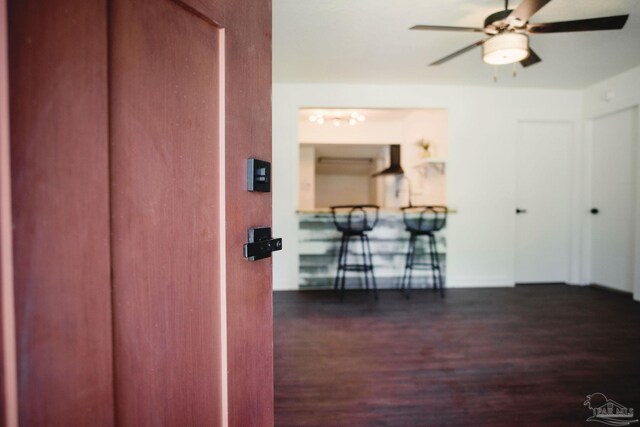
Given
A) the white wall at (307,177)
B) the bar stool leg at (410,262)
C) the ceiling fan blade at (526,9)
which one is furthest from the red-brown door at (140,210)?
the white wall at (307,177)

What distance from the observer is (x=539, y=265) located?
454 cm

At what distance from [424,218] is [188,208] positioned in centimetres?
388

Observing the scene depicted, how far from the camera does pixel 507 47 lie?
2.36m

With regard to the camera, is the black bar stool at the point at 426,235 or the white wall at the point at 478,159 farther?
the white wall at the point at 478,159

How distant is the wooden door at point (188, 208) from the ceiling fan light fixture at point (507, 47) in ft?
7.23

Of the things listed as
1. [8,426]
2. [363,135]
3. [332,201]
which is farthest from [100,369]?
[332,201]

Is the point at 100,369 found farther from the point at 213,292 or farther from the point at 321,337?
the point at 321,337

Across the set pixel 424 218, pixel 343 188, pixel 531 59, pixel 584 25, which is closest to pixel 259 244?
pixel 584 25

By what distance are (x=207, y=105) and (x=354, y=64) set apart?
3279 millimetres

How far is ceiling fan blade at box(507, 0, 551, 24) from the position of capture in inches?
77.2

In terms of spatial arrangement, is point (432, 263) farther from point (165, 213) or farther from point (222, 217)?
point (165, 213)

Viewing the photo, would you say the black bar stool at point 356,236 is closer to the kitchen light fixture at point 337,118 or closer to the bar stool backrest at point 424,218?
the bar stool backrest at point 424,218

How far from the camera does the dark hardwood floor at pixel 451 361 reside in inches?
65.5

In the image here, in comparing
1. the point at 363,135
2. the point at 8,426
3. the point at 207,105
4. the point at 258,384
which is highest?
the point at 363,135
